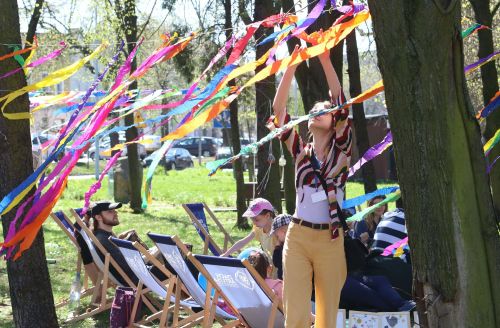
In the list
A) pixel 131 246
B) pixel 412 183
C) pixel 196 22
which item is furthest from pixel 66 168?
pixel 196 22

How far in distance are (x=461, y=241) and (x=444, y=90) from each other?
65 cm

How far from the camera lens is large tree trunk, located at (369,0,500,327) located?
3.67 meters

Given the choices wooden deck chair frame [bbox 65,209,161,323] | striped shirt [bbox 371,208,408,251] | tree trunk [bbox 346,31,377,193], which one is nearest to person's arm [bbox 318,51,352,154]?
striped shirt [bbox 371,208,408,251]

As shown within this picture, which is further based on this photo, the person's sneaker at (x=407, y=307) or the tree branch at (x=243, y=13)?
the tree branch at (x=243, y=13)

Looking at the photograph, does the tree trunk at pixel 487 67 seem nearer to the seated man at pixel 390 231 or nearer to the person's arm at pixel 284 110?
the seated man at pixel 390 231

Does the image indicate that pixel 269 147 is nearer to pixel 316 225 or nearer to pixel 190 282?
pixel 190 282

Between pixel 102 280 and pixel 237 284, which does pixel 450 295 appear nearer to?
pixel 237 284

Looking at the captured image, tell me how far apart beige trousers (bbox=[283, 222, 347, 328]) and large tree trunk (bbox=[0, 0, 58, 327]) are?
92.8 inches

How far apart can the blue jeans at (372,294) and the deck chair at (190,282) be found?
858mm

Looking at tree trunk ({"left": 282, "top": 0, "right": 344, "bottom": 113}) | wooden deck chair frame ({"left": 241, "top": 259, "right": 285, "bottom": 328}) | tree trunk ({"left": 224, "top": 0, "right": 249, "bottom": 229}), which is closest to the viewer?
wooden deck chair frame ({"left": 241, "top": 259, "right": 285, "bottom": 328})

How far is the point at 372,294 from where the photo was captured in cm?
629

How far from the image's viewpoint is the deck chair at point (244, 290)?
615 cm

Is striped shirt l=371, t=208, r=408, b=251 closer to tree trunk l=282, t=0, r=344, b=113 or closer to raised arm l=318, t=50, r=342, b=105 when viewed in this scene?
raised arm l=318, t=50, r=342, b=105

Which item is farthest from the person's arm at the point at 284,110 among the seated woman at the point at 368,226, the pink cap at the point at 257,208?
the seated woman at the point at 368,226
